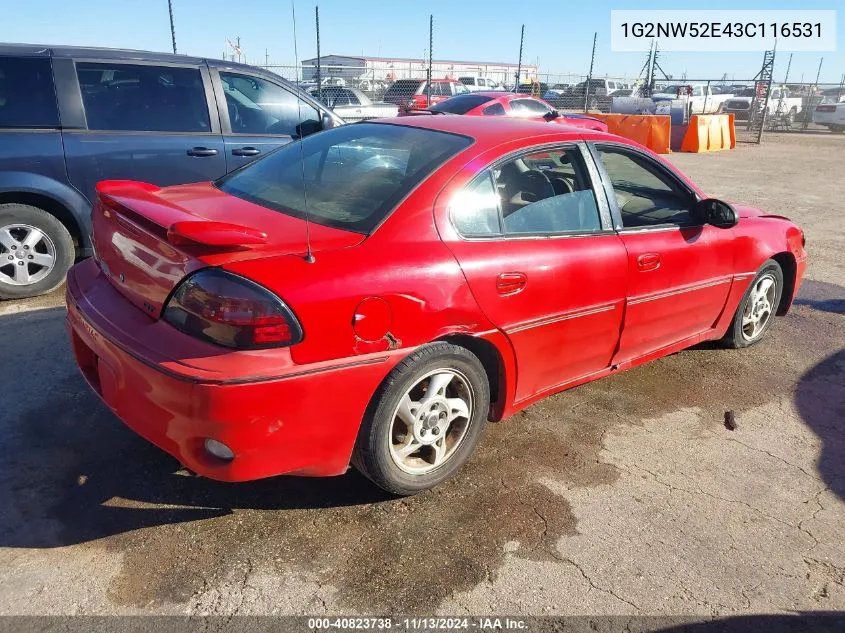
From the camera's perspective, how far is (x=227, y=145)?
550 cm

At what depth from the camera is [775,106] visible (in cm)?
2959

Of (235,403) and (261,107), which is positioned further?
(261,107)

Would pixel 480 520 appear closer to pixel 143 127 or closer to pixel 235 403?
pixel 235 403

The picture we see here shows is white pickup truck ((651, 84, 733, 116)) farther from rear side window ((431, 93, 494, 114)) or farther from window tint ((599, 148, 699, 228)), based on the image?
window tint ((599, 148, 699, 228))

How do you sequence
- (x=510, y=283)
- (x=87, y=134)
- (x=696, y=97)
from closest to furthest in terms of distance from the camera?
(x=510, y=283) → (x=87, y=134) → (x=696, y=97)

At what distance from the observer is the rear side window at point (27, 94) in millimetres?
4762

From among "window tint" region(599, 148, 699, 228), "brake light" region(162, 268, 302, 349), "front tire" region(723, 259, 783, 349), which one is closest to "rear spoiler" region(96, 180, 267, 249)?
"brake light" region(162, 268, 302, 349)

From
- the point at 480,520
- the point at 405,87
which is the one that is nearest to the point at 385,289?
the point at 480,520

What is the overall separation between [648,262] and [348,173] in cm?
159

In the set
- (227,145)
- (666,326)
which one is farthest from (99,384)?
(227,145)

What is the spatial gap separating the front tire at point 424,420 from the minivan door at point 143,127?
11.5 ft

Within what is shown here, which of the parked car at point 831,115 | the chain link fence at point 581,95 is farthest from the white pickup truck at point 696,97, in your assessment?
the parked car at point 831,115

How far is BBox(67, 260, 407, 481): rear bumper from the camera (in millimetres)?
2250

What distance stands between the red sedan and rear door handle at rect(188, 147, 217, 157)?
2.06 meters
